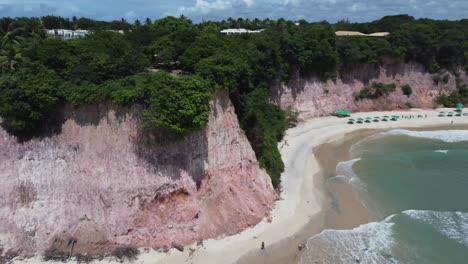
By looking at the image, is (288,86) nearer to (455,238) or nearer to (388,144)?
(388,144)

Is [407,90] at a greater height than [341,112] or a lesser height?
greater

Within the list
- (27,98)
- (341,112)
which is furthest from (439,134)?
(27,98)

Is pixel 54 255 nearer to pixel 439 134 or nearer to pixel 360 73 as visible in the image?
pixel 439 134

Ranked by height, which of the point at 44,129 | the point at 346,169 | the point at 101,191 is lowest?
the point at 346,169

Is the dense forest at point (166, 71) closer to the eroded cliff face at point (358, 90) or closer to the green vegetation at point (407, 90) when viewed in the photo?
the eroded cliff face at point (358, 90)

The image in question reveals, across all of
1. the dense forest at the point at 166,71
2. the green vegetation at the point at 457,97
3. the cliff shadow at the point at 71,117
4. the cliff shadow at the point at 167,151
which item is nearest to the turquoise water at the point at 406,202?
the dense forest at the point at 166,71

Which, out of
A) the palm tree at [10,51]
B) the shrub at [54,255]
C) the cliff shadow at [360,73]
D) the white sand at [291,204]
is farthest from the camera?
the cliff shadow at [360,73]

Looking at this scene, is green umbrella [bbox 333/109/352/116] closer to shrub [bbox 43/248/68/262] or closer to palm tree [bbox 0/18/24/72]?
palm tree [bbox 0/18/24/72]
